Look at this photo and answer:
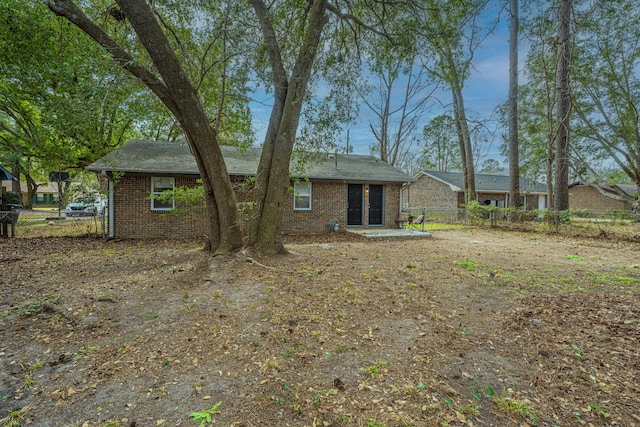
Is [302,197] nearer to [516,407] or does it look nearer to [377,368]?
[377,368]

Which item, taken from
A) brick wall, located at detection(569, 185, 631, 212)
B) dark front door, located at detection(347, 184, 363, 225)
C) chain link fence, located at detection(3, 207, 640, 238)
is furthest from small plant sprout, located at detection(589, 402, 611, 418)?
brick wall, located at detection(569, 185, 631, 212)

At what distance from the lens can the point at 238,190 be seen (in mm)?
11070

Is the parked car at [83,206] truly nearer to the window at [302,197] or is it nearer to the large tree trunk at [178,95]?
the large tree trunk at [178,95]

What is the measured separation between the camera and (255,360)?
9.36 ft

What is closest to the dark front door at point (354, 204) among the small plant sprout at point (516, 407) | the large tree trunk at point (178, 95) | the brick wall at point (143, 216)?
the brick wall at point (143, 216)

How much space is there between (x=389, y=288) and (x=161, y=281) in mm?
3942

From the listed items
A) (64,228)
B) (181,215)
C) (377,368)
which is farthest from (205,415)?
(64,228)

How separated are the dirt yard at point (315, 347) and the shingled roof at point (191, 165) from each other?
4.76 meters

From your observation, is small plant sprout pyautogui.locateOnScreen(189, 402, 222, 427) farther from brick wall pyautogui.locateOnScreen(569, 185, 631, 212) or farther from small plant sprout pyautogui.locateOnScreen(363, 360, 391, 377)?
brick wall pyautogui.locateOnScreen(569, 185, 631, 212)

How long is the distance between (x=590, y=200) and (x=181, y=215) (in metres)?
39.9

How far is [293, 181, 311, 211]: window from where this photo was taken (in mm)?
12172

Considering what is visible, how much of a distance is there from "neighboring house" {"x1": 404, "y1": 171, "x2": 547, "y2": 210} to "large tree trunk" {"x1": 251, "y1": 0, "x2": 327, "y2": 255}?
691 inches

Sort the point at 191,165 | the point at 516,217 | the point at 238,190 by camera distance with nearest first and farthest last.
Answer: the point at 191,165 < the point at 238,190 < the point at 516,217

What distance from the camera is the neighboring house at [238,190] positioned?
1029 centimetres
